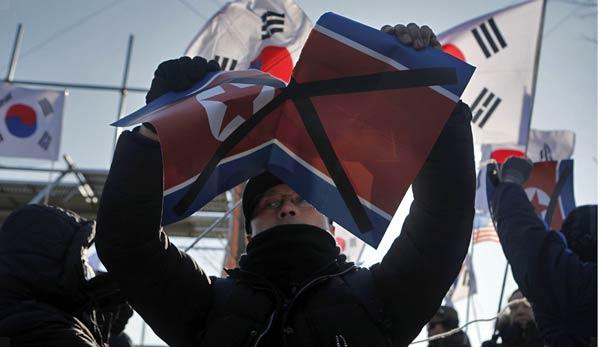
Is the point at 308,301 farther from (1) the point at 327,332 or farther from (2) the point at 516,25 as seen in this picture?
(2) the point at 516,25

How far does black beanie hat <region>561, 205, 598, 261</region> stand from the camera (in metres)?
2.65

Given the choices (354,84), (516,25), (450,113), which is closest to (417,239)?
(450,113)

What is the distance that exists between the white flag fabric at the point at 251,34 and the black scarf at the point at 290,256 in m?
3.94

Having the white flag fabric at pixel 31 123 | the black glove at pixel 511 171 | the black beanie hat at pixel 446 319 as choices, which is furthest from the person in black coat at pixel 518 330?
the white flag fabric at pixel 31 123

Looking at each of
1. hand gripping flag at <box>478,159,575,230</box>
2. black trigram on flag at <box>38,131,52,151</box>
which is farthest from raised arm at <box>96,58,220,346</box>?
black trigram on flag at <box>38,131,52,151</box>

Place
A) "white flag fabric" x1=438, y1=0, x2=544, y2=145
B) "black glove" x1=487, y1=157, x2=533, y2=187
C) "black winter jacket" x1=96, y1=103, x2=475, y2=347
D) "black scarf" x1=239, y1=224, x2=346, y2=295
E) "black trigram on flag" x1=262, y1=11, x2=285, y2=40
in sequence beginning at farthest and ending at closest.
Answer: "black trigram on flag" x1=262, y1=11, x2=285, y2=40 < "white flag fabric" x1=438, y1=0, x2=544, y2=145 < "black glove" x1=487, y1=157, x2=533, y2=187 < "black scarf" x1=239, y1=224, x2=346, y2=295 < "black winter jacket" x1=96, y1=103, x2=475, y2=347

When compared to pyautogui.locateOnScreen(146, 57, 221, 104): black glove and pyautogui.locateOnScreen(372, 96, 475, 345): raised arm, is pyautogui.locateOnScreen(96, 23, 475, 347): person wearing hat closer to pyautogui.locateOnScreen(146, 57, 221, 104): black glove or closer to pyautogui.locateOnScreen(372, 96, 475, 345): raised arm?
pyautogui.locateOnScreen(372, 96, 475, 345): raised arm

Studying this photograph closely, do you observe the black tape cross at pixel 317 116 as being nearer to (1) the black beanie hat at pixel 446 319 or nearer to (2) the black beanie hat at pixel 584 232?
(2) the black beanie hat at pixel 584 232

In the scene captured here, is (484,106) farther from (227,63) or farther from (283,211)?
(283,211)

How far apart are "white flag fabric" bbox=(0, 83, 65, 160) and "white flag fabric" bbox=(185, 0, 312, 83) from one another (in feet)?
18.0

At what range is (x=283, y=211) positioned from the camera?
5.96 ft

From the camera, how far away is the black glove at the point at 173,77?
1858 millimetres

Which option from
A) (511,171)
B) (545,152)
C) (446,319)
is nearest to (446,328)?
(446,319)

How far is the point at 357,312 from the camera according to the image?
62.6 inches
